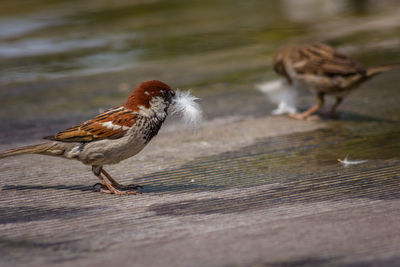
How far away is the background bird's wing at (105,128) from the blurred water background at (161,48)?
1881mm

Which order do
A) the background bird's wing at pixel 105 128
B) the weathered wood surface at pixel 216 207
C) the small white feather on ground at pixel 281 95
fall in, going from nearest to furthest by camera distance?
the weathered wood surface at pixel 216 207 → the background bird's wing at pixel 105 128 → the small white feather on ground at pixel 281 95

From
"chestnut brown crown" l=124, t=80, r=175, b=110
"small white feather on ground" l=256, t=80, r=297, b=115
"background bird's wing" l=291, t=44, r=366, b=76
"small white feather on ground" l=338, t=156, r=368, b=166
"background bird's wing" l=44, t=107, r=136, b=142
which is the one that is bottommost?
"small white feather on ground" l=338, t=156, r=368, b=166

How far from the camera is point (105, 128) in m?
4.34

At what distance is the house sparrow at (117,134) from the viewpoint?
430 cm

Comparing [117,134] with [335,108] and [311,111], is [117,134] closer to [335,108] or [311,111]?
[311,111]

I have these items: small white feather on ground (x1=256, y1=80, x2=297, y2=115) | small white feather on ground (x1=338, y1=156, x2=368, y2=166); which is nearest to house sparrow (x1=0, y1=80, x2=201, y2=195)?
small white feather on ground (x1=338, y1=156, x2=368, y2=166)

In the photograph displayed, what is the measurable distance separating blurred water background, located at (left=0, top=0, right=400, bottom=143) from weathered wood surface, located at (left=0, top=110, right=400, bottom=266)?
1371mm

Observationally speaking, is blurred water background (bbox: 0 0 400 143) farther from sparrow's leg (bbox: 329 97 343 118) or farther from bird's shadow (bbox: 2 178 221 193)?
bird's shadow (bbox: 2 178 221 193)

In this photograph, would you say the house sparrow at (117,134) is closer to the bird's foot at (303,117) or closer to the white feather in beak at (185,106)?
the white feather in beak at (185,106)

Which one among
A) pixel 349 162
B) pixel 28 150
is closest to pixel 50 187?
pixel 28 150

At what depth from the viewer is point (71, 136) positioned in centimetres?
441

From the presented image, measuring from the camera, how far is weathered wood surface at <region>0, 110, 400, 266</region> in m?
3.14

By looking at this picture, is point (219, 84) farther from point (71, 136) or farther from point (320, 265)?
point (320, 265)

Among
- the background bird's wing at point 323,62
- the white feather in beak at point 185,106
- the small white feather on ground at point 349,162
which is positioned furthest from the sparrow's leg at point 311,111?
the white feather in beak at point 185,106
